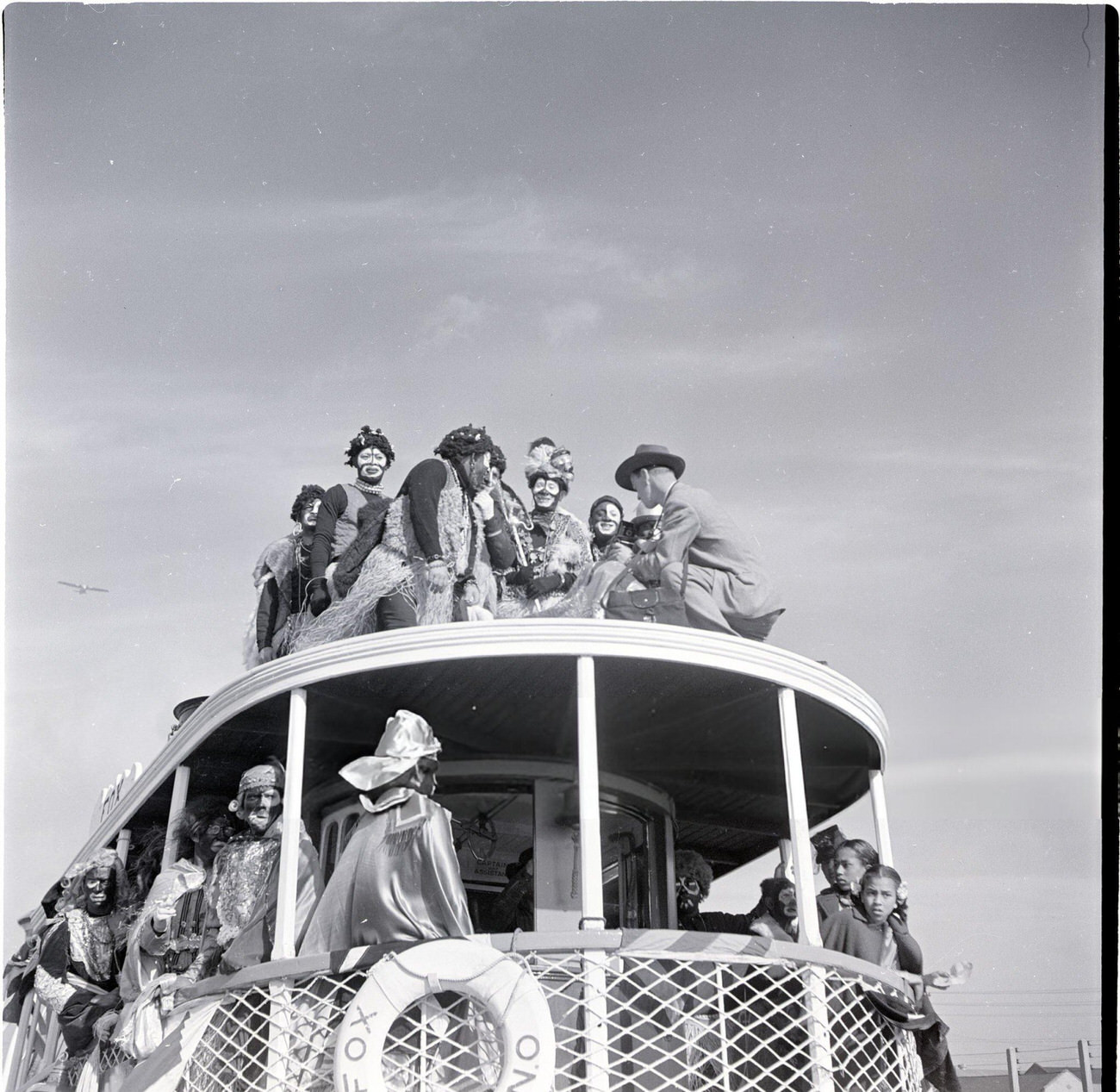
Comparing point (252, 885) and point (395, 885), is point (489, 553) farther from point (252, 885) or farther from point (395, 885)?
point (395, 885)

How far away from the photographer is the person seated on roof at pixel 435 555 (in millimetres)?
9391

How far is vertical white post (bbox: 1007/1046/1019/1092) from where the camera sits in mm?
11172

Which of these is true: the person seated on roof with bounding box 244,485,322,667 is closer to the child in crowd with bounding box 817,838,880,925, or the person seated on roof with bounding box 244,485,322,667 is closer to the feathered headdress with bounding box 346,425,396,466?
the feathered headdress with bounding box 346,425,396,466

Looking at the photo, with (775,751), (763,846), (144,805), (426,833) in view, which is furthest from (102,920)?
(763,846)

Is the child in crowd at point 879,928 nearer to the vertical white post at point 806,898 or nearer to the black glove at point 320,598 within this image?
the vertical white post at point 806,898

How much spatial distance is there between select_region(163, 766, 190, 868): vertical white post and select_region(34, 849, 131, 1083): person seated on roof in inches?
26.3

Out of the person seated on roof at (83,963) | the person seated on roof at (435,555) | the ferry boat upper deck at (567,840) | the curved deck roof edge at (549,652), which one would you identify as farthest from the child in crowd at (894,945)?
the person seated on roof at (83,963)

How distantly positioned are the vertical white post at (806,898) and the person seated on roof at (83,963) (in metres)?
4.83

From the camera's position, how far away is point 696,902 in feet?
34.5

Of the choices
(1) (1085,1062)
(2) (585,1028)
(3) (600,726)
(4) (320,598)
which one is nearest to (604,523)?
(3) (600,726)

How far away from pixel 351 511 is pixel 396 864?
11.9 ft

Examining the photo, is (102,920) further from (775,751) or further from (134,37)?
(134,37)

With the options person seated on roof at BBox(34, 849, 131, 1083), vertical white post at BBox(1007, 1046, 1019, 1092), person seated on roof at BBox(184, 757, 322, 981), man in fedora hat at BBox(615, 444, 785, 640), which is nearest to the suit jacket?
man in fedora hat at BBox(615, 444, 785, 640)

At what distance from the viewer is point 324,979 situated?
735 centimetres
